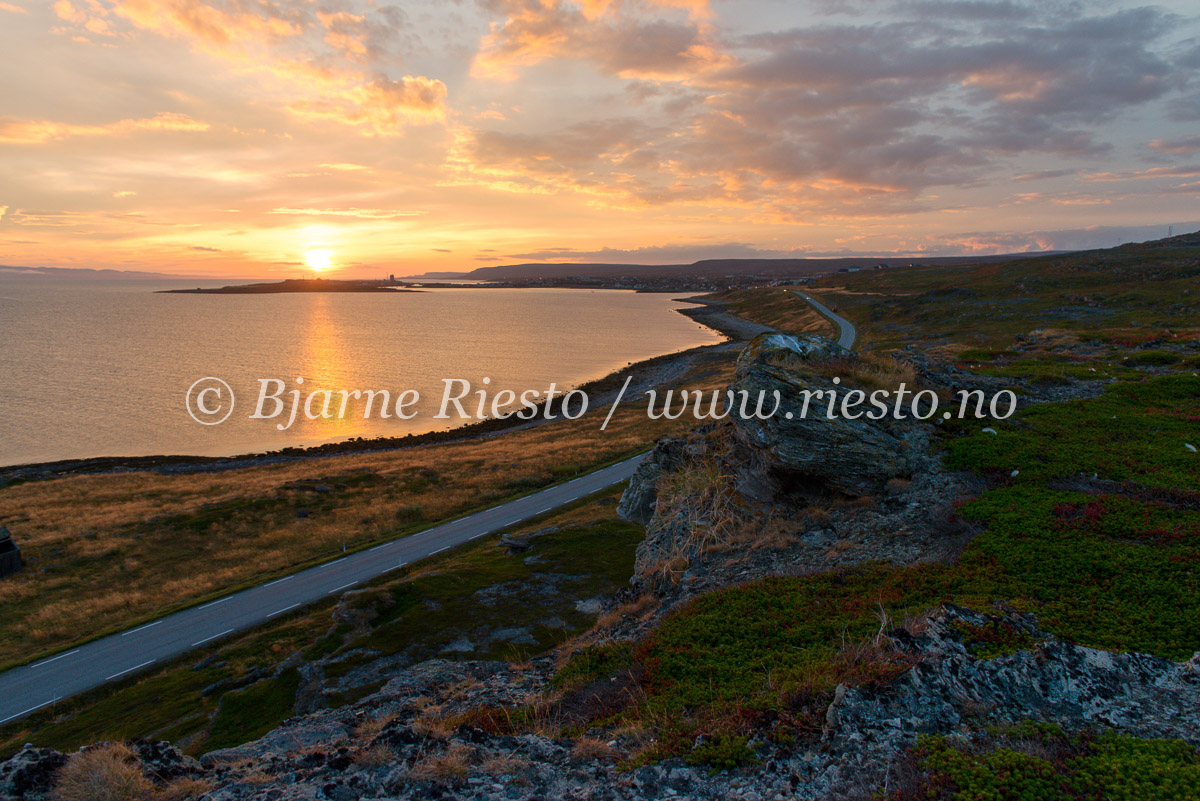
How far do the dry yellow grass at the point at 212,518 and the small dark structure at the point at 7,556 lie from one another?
0.68 metres

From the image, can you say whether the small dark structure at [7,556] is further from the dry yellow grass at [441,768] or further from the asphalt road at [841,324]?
the asphalt road at [841,324]

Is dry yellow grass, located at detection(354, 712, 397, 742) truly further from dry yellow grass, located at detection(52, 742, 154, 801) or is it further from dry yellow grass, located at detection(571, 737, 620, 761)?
dry yellow grass, located at detection(571, 737, 620, 761)

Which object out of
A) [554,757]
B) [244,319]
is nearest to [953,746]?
[554,757]

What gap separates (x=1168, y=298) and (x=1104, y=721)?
88.0 metres

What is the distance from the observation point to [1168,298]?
6731cm

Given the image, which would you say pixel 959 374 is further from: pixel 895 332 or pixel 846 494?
pixel 895 332

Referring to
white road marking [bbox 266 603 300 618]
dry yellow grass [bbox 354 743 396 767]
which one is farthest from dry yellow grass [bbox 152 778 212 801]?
white road marking [bbox 266 603 300 618]

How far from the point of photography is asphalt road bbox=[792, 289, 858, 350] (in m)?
76.5

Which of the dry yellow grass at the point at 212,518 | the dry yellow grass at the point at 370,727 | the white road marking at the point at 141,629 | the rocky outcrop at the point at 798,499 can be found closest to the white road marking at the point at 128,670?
the white road marking at the point at 141,629

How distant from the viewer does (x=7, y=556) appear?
29203mm

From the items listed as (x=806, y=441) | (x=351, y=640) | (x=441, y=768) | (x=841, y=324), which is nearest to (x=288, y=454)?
(x=351, y=640)

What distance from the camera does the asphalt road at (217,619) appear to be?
19938 mm

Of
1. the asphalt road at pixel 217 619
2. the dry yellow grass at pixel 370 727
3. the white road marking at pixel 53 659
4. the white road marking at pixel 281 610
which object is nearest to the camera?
the dry yellow grass at pixel 370 727

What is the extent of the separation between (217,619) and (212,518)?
14.7 meters
